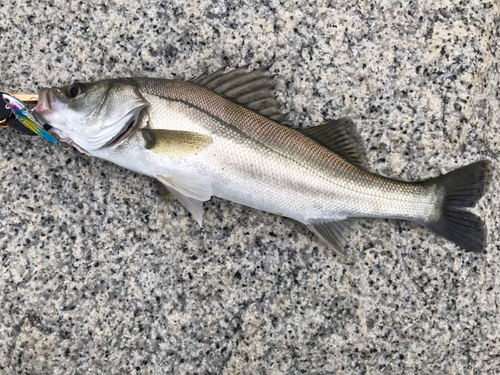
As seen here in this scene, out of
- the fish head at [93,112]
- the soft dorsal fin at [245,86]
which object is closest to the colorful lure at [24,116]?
the fish head at [93,112]

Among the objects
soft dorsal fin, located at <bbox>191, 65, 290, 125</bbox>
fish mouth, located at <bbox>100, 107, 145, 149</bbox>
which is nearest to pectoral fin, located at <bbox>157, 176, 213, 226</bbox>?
fish mouth, located at <bbox>100, 107, 145, 149</bbox>

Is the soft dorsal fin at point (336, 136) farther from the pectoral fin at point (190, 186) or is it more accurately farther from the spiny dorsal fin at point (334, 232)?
the pectoral fin at point (190, 186)

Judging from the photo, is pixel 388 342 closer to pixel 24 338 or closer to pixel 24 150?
pixel 24 338

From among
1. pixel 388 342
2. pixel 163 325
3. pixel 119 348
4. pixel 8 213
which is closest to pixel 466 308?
pixel 388 342

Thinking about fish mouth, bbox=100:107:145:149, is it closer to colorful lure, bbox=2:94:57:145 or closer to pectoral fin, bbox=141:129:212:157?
pectoral fin, bbox=141:129:212:157

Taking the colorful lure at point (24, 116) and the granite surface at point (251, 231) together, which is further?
the granite surface at point (251, 231)
